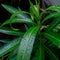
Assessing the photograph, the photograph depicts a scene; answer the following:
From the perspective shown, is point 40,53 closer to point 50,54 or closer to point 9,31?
point 50,54

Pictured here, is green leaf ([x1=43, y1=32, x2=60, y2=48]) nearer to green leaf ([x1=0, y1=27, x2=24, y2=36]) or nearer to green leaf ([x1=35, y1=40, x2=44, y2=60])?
green leaf ([x1=35, y1=40, x2=44, y2=60])

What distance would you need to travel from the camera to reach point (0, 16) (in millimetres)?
2219

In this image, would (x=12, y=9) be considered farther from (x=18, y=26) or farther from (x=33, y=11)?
(x=18, y=26)

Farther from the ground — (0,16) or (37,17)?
(37,17)

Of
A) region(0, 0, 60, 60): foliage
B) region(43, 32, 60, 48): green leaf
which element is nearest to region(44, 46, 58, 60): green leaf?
region(0, 0, 60, 60): foliage

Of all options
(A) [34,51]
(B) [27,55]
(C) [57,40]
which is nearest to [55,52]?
(A) [34,51]

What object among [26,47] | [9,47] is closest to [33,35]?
[26,47]

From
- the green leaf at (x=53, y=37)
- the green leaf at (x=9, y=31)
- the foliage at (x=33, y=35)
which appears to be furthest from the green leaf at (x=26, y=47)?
the green leaf at (x=9, y=31)

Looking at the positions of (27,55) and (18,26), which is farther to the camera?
(18,26)

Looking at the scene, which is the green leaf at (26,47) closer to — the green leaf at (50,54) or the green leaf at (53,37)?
the green leaf at (53,37)

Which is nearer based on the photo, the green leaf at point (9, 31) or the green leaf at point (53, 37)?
the green leaf at point (53, 37)

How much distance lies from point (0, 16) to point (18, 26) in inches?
10.0

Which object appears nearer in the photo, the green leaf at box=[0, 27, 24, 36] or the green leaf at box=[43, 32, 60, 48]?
the green leaf at box=[43, 32, 60, 48]

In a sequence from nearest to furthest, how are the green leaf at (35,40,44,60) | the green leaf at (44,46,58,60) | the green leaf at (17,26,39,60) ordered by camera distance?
the green leaf at (17,26,39,60), the green leaf at (35,40,44,60), the green leaf at (44,46,58,60)
